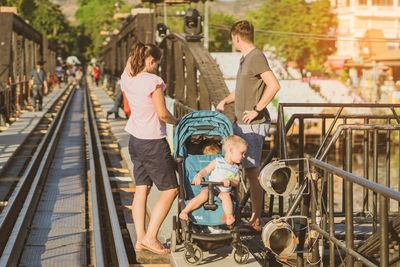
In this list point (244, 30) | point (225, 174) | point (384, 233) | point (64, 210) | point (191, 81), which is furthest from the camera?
point (191, 81)

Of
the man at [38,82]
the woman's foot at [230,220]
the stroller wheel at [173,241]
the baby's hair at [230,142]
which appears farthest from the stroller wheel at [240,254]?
the man at [38,82]

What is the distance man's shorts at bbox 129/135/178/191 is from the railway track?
2.69 feet

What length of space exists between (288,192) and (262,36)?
9393cm

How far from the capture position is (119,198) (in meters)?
11.1

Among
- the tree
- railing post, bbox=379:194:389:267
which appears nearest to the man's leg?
railing post, bbox=379:194:389:267

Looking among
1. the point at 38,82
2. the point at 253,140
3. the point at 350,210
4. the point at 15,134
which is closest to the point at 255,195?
the point at 253,140

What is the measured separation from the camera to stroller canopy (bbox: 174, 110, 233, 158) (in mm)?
6855

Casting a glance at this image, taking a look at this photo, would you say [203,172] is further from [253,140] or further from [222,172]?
[253,140]

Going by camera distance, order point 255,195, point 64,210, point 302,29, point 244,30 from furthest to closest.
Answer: point 302,29 < point 64,210 < point 255,195 < point 244,30

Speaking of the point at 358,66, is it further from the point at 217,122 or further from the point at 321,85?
the point at 217,122

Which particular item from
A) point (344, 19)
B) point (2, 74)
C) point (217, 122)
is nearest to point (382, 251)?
point (217, 122)

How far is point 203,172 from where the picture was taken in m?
6.50

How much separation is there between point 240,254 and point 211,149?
1205 millimetres

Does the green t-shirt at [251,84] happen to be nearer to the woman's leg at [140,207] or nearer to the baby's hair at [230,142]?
the baby's hair at [230,142]
